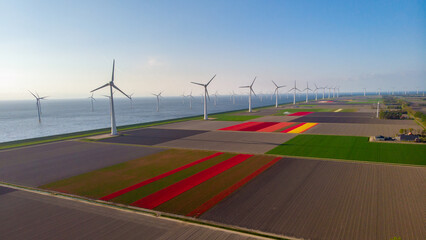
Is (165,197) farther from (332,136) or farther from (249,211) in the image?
(332,136)

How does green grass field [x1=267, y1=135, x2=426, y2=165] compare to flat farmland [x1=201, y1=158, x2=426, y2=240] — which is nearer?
flat farmland [x1=201, y1=158, x2=426, y2=240]

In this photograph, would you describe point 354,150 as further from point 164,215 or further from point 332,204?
point 164,215

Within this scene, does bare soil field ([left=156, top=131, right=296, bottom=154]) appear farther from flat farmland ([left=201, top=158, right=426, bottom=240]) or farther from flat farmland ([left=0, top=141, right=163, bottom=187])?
flat farmland ([left=201, top=158, right=426, bottom=240])

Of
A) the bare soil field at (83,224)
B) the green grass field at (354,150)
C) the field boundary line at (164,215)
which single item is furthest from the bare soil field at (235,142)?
the bare soil field at (83,224)

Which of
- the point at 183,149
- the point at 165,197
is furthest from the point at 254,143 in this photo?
the point at 165,197

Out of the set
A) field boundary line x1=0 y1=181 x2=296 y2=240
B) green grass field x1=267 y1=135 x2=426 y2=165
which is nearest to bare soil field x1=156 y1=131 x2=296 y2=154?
green grass field x1=267 y1=135 x2=426 y2=165

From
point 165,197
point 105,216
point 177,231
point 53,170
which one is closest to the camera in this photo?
point 177,231
